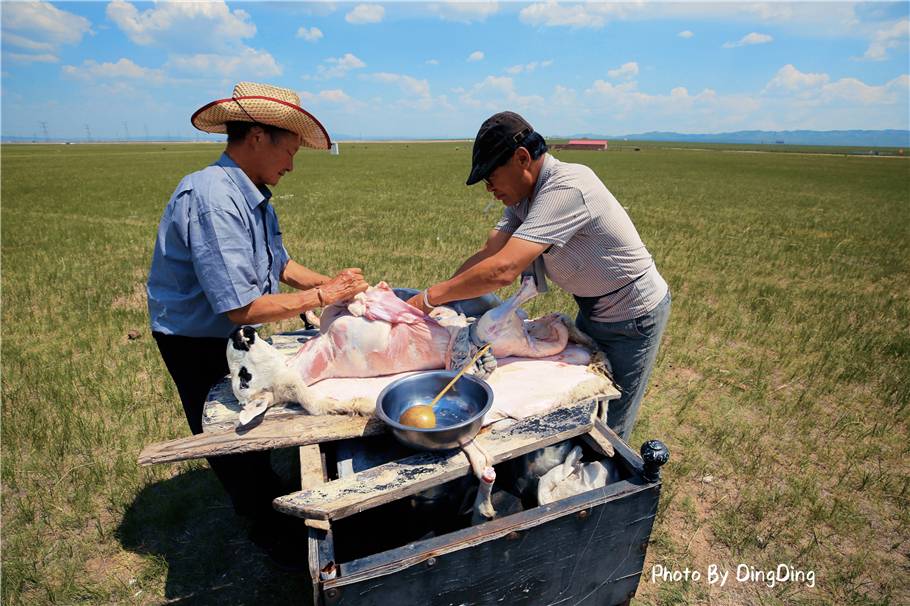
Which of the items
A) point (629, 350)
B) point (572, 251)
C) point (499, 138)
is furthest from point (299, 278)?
point (629, 350)

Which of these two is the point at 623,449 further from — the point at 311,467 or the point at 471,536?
the point at 311,467

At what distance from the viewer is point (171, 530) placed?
10.1 feet

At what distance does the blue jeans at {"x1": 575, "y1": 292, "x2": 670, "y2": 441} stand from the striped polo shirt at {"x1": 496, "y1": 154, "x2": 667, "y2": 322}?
7 centimetres

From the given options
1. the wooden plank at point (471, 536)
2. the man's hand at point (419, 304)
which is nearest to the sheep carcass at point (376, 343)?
the man's hand at point (419, 304)

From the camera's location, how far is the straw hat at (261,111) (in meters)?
2.36

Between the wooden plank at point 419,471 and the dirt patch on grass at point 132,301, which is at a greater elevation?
the wooden plank at point 419,471

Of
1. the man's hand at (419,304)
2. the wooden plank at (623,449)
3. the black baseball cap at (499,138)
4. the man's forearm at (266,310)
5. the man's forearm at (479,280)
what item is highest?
the black baseball cap at (499,138)

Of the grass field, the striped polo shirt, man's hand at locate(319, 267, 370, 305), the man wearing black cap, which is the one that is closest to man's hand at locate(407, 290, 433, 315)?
the man wearing black cap

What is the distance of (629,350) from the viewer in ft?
9.64

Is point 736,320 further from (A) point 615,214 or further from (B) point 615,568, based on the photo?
(B) point 615,568

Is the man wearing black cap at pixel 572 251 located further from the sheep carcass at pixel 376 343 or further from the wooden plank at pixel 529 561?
the wooden plank at pixel 529 561

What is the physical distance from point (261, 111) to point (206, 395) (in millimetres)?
1721

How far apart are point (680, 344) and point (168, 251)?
5.30 m

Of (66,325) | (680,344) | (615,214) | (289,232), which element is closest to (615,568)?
(615,214)
